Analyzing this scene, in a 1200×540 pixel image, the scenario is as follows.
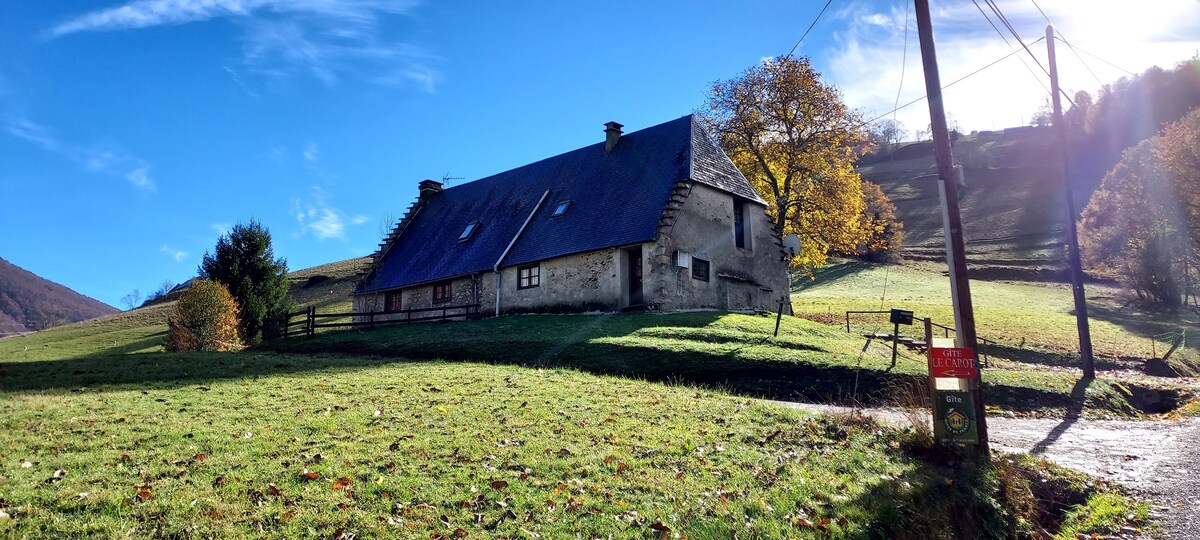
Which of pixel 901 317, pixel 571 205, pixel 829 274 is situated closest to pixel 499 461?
pixel 901 317

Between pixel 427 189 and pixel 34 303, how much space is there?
9645cm

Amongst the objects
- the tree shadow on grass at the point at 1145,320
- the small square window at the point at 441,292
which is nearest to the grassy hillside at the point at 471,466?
the small square window at the point at 441,292

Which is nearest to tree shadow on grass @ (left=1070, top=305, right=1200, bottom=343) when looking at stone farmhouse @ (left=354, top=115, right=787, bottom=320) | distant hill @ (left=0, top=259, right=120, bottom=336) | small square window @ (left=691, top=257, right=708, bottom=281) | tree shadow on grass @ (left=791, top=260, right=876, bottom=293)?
stone farmhouse @ (left=354, top=115, right=787, bottom=320)

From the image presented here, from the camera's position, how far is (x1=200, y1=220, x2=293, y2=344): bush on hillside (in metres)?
30.6

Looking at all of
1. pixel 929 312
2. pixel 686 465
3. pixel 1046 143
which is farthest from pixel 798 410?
pixel 1046 143

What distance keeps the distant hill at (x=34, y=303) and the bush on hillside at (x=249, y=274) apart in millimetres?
70518

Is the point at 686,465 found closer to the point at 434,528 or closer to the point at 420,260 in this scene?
the point at 434,528

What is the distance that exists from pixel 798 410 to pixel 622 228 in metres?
14.0

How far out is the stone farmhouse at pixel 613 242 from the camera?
2412cm

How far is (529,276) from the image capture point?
27188 millimetres

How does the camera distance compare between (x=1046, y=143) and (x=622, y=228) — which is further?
(x=1046, y=143)

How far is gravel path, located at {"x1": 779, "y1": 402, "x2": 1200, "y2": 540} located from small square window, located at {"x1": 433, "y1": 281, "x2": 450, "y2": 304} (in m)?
21.0

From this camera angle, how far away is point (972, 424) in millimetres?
Answer: 8875

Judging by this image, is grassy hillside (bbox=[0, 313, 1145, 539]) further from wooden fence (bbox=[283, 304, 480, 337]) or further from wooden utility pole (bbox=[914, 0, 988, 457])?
wooden fence (bbox=[283, 304, 480, 337])
